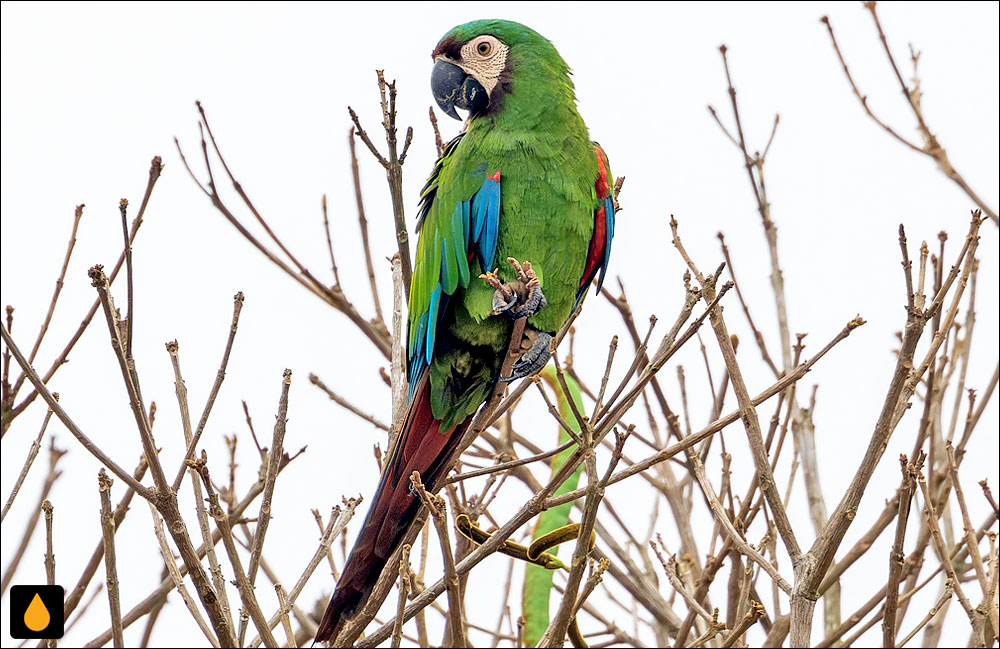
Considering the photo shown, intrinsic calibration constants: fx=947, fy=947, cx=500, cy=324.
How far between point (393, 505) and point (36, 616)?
960 mm

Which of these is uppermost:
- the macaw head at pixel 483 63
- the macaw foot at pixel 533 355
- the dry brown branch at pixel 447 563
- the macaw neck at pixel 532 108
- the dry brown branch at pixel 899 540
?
the macaw head at pixel 483 63

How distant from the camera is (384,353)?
11.1 ft

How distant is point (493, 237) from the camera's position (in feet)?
9.87

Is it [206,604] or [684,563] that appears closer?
[206,604]

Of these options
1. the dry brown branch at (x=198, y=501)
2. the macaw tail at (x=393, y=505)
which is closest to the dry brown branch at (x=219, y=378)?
the dry brown branch at (x=198, y=501)

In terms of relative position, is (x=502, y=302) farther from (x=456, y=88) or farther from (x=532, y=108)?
(x=456, y=88)

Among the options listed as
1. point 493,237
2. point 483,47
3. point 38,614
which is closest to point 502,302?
point 493,237

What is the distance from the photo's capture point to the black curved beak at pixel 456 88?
323 centimetres

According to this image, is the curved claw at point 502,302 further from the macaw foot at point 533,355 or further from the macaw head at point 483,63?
the macaw head at point 483,63

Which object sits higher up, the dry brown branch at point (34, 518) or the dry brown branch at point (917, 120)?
the dry brown branch at point (917, 120)

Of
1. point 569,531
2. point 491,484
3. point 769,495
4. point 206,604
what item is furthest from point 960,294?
point 206,604

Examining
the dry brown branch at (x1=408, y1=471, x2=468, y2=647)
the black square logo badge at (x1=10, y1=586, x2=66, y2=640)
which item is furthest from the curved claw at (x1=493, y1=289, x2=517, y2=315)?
the black square logo badge at (x1=10, y1=586, x2=66, y2=640)

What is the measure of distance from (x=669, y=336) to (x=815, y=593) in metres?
0.71

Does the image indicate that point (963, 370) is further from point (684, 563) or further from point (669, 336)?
point (669, 336)
